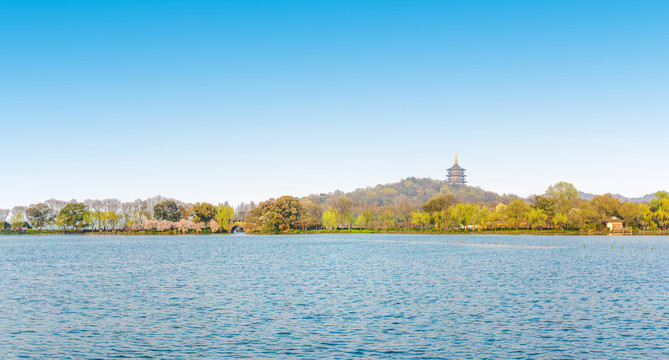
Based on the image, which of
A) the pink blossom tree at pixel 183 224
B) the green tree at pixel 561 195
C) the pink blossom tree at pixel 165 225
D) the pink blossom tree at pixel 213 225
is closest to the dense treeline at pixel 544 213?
the green tree at pixel 561 195

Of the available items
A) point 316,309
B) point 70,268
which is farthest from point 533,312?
point 70,268

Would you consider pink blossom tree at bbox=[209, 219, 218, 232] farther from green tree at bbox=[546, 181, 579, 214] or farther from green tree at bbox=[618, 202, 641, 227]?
green tree at bbox=[618, 202, 641, 227]

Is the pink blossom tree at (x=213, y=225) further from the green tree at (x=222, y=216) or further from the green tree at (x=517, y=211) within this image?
the green tree at (x=517, y=211)

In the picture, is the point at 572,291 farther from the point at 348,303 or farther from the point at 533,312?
the point at 348,303

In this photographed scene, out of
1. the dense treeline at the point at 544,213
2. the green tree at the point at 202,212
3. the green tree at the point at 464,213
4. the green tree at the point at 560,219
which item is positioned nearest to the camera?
the dense treeline at the point at 544,213

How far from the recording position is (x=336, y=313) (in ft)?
108

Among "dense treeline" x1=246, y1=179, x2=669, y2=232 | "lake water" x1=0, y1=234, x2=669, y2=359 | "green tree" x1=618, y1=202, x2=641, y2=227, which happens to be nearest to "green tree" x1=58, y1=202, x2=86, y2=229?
"dense treeline" x1=246, y1=179, x2=669, y2=232

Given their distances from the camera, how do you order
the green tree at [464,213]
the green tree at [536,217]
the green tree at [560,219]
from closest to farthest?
the green tree at [560,219], the green tree at [536,217], the green tree at [464,213]

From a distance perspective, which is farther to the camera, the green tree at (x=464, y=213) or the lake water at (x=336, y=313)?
the green tree at (x=464, y=213)

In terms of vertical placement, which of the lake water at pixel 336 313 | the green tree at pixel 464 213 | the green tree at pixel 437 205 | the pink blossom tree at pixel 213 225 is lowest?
the lake water at pixel 336 313

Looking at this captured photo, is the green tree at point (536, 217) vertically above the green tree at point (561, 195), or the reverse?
the green tree at point (561, 195)

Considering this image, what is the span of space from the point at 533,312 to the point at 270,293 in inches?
782

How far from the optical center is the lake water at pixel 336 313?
24.6m

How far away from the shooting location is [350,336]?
26828mm
